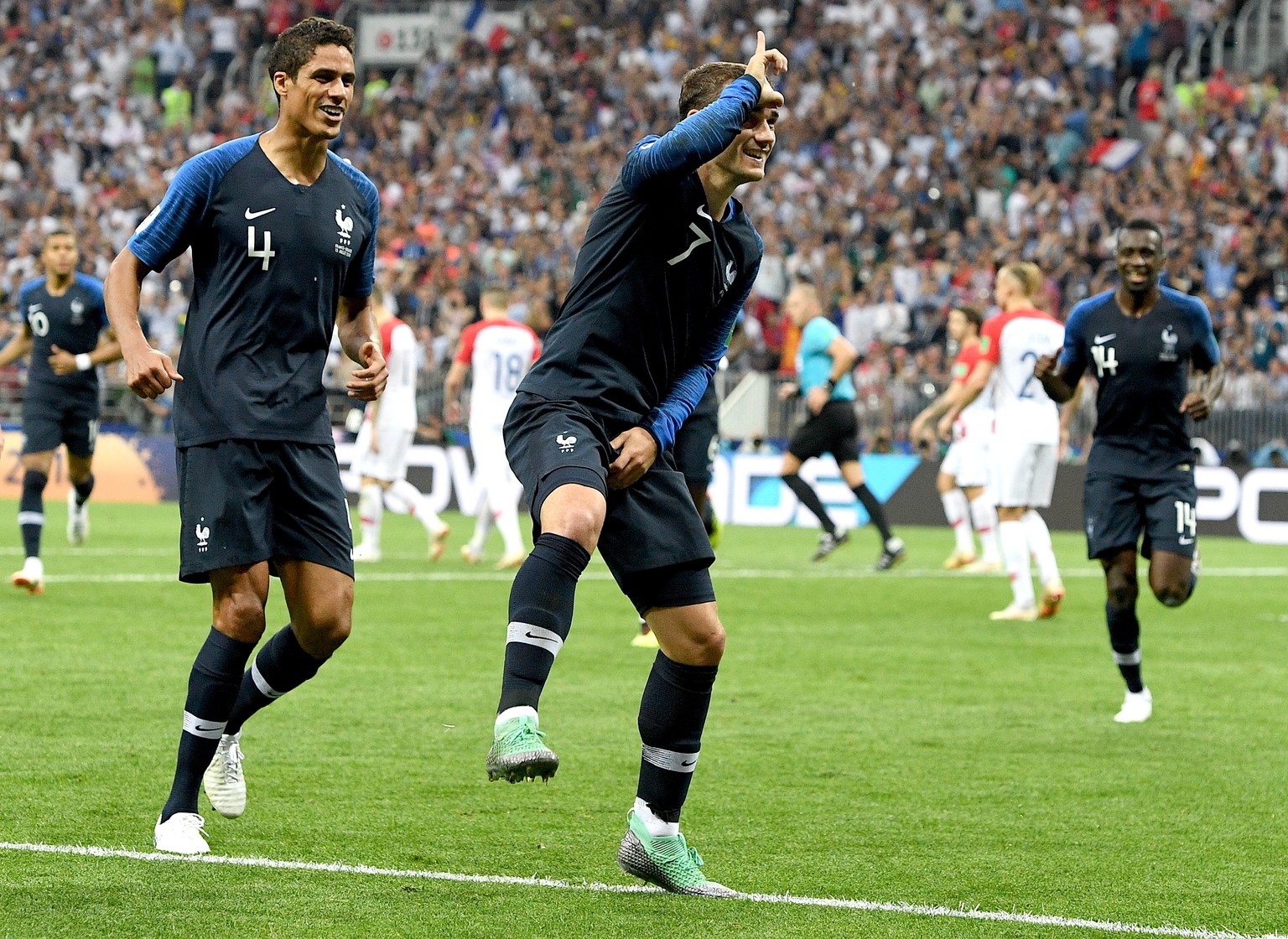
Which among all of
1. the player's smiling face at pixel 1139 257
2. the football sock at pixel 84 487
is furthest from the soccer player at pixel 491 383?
the player's smiling face at pixel 1139 257

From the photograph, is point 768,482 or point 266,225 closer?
point 266,225

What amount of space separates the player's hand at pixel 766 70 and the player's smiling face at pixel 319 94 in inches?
51.3

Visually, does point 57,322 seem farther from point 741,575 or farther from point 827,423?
point 827,423

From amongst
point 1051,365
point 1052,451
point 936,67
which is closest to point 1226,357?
point 936,67

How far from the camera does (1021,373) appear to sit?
13.9 m

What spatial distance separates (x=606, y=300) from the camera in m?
5.21

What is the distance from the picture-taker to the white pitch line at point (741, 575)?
14562 millimetres

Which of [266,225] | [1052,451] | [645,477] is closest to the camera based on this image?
[645,477]

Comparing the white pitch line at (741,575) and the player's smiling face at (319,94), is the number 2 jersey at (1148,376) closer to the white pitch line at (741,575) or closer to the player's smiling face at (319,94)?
the player's smiling face at (319,94)

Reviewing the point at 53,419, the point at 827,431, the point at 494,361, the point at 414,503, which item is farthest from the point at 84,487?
the point at 827,431

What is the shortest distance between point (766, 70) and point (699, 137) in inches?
15.5

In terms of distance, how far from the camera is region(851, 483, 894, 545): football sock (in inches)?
678

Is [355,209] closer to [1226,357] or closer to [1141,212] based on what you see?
[1226,357]

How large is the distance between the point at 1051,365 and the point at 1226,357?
16.3 meters
